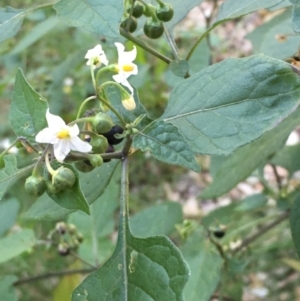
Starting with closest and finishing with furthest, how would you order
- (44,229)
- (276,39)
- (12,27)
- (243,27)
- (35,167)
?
1. (35,167)
2. (12,27)
3. (276,39)
4. (44,229)
5. (243,27)

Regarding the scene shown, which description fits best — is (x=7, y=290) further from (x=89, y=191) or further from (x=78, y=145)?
(x=78, y=145)

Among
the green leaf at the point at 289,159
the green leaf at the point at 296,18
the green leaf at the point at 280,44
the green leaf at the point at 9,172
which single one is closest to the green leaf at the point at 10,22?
the green leaf at the point at 9,172

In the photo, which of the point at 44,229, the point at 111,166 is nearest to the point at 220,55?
the point at 44,229

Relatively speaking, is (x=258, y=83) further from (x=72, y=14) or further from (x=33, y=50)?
(x=33, y=50)

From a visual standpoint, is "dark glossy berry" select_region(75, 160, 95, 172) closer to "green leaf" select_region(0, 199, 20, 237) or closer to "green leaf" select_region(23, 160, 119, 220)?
"green leaf" select_region(23, 160, 119, 220)

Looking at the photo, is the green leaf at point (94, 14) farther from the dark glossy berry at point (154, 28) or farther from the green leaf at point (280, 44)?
the green leaf at point (280, 44)


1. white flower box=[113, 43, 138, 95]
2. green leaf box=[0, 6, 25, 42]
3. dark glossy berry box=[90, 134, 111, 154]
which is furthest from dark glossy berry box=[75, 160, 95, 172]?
green leaf box=[0, 6, 25, 42]
